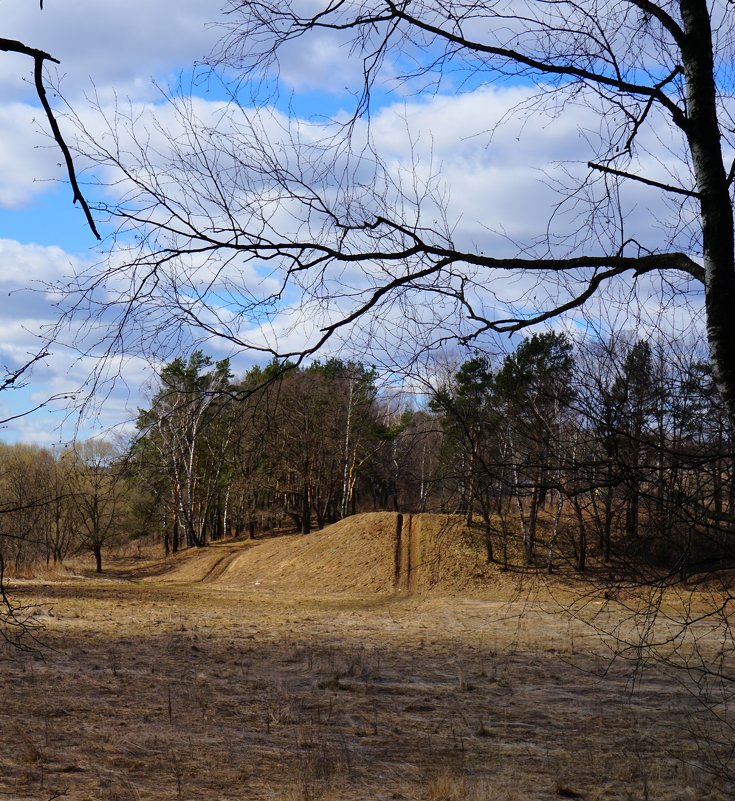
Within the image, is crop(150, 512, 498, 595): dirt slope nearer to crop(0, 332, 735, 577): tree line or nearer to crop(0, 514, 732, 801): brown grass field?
crop(0, 514, 732, 801): brown grass field

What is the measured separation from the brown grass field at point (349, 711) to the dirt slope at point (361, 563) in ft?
42.6

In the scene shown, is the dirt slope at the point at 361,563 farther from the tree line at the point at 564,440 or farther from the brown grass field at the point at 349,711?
the tree line at the point at 564,440

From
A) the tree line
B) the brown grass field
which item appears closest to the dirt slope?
the brown grass field

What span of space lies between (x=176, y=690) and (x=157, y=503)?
146 ft

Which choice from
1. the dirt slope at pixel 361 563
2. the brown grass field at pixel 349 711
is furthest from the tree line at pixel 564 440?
the dirt slope at pixel 361 563

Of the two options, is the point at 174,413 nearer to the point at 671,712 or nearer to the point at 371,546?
the point at 671,712

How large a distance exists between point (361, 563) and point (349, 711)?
24478 mm

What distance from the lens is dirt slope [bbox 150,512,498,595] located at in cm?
2994

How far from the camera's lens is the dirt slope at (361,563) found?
2994cm

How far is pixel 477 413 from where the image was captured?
14.1ft

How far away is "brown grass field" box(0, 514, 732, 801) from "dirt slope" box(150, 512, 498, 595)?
511 inches

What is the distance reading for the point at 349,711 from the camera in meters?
7.99

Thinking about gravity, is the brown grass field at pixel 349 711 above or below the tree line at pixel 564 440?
below

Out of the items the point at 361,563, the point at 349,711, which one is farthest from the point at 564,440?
the point at 361,563
